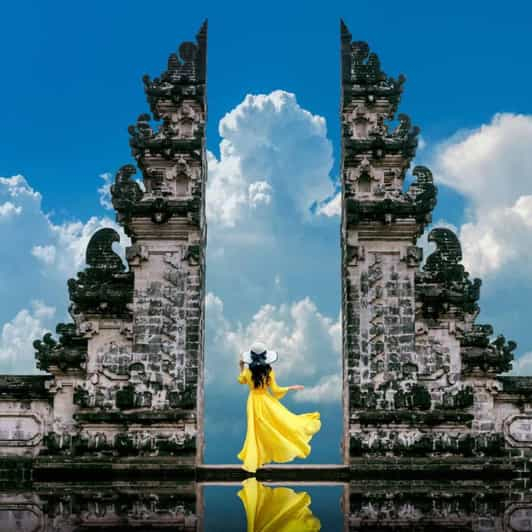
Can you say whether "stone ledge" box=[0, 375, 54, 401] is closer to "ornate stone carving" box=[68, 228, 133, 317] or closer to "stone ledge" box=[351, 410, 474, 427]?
"ornate stone carving" box=[68, 228, 133, 317]

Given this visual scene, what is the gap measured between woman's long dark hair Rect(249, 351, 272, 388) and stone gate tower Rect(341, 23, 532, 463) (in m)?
2.29

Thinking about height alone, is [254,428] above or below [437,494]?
above

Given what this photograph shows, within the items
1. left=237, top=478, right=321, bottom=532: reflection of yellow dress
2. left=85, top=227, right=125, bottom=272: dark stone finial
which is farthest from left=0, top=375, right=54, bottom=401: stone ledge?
left=237, top=478, right=321, bottom=532: reflection of yellow dress

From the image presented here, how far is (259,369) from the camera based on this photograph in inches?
645

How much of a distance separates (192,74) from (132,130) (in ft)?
6.37

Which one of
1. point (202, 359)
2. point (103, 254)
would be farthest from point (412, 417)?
point (103, 254)

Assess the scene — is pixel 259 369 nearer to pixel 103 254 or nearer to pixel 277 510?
pixel 103 254

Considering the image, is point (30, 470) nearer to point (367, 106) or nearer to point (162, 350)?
point (162, 350)

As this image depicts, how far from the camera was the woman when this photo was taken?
16344 millimetres

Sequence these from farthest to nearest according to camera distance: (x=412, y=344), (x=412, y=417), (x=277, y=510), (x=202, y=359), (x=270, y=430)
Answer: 1. (x=202, y=359)
2. (x=412, y=344)
3. (x=412, y=417)
4. (x=270, y=430)
5. (x=277, y=510)

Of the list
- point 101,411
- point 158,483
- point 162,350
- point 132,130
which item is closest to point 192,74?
point 132,130

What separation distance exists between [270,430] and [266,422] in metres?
0.16

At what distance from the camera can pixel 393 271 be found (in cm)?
1856

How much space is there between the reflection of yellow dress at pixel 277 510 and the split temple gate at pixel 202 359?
10.9ft
